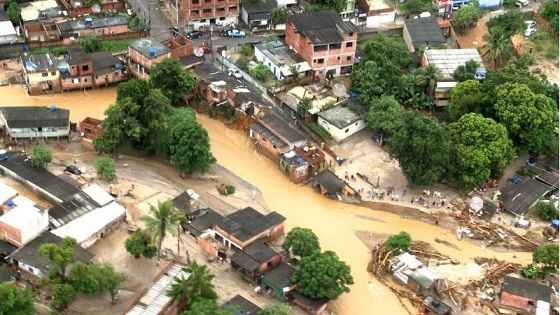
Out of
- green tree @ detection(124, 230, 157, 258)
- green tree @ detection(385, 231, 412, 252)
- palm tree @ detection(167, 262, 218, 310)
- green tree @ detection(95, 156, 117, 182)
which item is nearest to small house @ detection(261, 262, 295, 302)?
palm tree @ detection(167, 262, 218, 310)

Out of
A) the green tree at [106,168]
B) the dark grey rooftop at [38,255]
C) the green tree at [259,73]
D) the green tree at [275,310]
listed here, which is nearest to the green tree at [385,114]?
the green tree at [259,73]

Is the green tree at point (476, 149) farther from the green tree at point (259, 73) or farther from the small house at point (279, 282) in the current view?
the green tree at point (259, 73)

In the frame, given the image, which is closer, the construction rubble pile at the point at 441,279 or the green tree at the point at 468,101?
the construction rubble pile at the point at 441,279

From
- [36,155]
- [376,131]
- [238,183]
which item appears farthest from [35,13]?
[376,131]

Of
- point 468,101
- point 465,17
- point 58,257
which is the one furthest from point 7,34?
point 465,17

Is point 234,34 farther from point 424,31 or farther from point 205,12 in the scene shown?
point 424,31

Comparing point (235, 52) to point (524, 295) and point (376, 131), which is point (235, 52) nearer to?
point (376, 131)

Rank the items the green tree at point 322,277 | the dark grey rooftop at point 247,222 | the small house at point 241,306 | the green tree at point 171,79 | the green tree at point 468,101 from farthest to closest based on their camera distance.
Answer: the green tree at point 171,79, the green tree at point 468,101, the dark grey rooftop at point 247,222, the green tree at point 322,277, the small house at point 241,306
